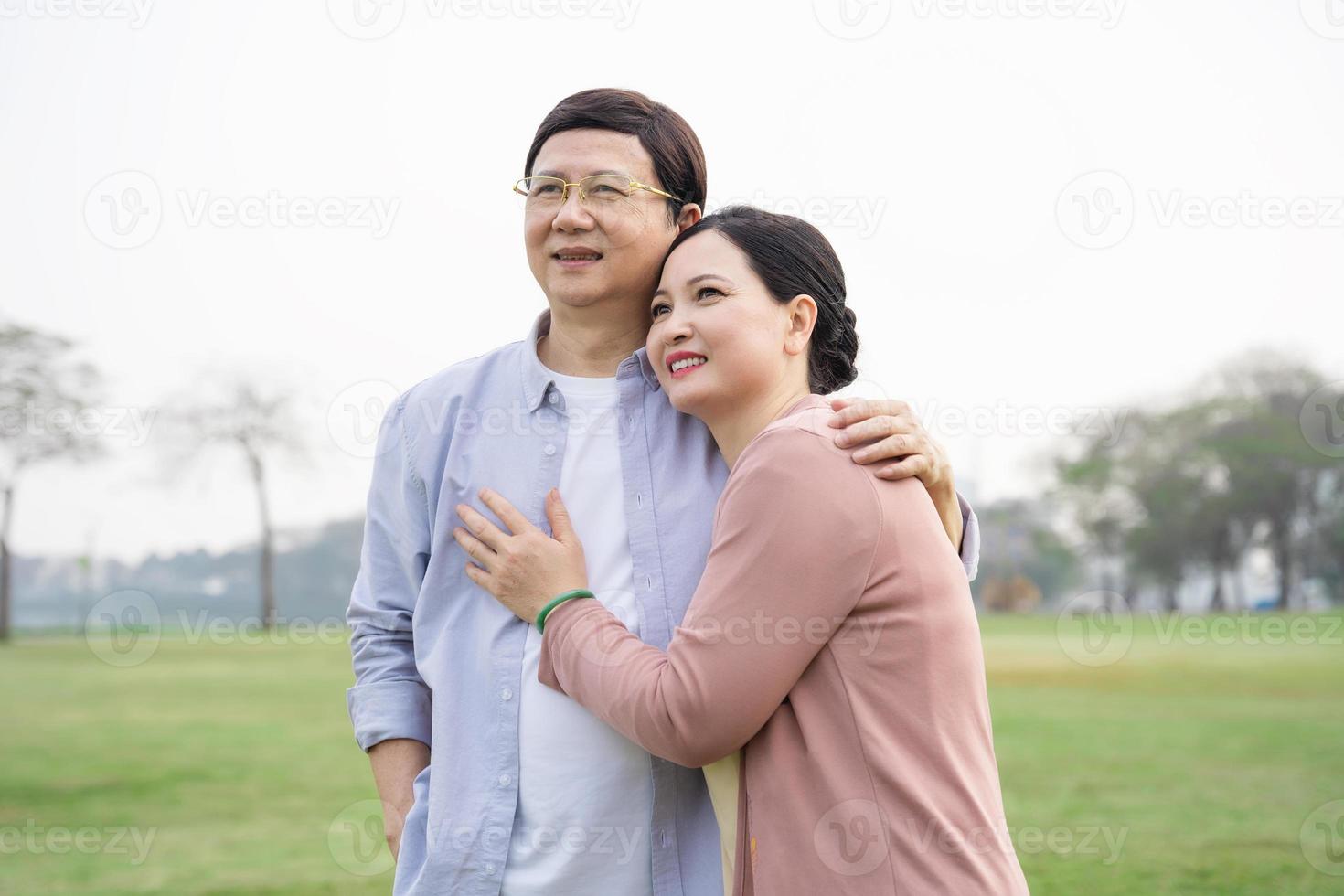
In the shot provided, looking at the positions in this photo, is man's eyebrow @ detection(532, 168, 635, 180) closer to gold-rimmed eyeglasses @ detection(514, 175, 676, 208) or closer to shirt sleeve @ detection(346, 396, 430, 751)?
gold-rimmed eyeglasses @ detection(514, 175, 676, 208)

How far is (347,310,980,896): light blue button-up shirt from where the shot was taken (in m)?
2.17

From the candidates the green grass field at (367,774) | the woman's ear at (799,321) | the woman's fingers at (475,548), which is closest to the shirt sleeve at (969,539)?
the woman's ear at (799,321)

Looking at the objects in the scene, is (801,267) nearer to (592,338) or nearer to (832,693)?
(592,338)

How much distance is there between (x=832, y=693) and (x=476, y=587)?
85 cm

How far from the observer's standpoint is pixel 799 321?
221 cm

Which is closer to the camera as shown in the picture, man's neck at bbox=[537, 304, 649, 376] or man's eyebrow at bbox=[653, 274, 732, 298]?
man's eyebrow at bbox=[653, 274, 732, 298]

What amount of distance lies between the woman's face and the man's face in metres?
0.16

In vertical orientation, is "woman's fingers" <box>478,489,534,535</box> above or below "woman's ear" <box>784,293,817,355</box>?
below

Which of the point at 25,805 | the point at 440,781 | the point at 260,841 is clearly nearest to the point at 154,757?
the point at 25,805

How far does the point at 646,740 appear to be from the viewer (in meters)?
1.90

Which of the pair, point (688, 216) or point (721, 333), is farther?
point (688, 216)

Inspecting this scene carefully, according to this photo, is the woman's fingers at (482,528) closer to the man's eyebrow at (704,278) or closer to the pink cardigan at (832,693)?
the pink cardigan at (832,693)

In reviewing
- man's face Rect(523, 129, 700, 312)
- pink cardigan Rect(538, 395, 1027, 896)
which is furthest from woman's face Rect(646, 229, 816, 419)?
pink cardigan Rect(538, 395, 1027, 896)

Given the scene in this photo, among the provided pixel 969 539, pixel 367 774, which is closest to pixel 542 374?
pixel 969 539
